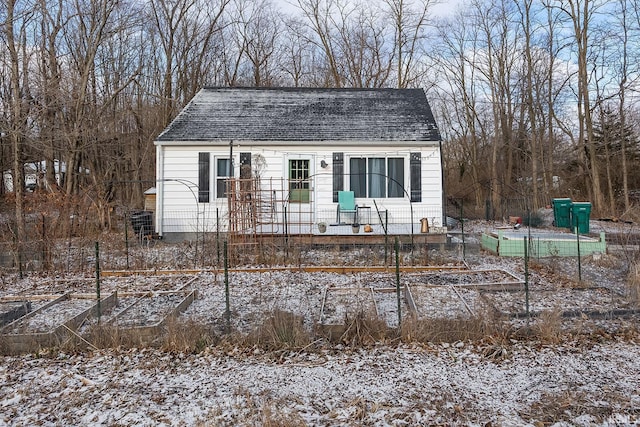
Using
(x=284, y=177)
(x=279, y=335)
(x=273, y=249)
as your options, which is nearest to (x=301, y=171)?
(x=284, y=177)

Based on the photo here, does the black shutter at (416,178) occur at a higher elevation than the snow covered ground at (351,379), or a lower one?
higher

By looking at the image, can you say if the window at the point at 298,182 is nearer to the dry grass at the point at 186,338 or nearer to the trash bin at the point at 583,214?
the dry grass at the point at 186,338

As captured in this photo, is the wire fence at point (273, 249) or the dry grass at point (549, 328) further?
the wire fence at point (273, 249)

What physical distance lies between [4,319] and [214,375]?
3458 millimetres

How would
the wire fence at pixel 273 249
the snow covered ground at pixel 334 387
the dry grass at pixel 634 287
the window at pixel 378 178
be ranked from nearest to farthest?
the snow covered ground at pixel 334 387
the dry grass at pixel 634 287
the wire fence at pixel 273 249
the window at pixel 378 178

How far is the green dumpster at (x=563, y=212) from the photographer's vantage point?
48.6ft

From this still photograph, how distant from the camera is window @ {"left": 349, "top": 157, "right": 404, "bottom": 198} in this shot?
12633mm

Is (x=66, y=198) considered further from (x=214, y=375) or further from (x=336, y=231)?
(x=214, y=375)

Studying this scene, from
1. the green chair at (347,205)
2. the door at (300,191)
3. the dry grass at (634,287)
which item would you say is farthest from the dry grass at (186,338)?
the green chair at (347,205)

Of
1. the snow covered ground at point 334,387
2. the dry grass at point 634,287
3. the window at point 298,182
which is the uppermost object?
the window at point 298,182

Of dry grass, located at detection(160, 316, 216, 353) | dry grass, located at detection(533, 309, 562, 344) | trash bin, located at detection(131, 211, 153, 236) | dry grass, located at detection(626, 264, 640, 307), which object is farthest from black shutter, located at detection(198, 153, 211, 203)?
dry grass, located at detection(626, 264, 640, 307)

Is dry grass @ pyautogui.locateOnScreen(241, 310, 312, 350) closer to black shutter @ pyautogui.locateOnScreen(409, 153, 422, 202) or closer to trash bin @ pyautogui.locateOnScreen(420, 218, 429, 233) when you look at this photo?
trash bin @ pyautogui.locateOnScreen(420, 218, 429, 233)

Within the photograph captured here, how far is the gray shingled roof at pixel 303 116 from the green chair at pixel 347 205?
5.22 feet

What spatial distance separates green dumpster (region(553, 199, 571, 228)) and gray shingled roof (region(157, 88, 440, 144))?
5.86 metres
